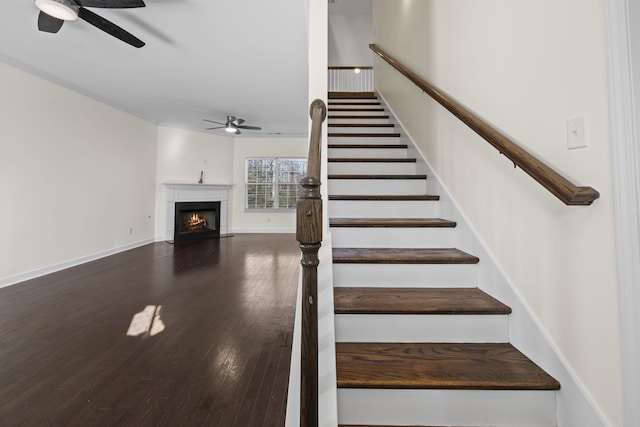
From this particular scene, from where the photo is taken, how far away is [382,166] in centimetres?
272

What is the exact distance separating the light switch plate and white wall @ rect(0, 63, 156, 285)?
5.13m

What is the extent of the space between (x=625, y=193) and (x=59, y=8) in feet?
11.2

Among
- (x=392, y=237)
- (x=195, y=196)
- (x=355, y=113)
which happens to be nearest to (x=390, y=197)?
(x=392, y=237)

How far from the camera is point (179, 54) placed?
345cm

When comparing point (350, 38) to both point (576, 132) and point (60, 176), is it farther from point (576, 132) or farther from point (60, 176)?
point (576, 132)

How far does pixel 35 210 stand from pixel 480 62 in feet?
16.8

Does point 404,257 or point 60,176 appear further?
point 60,176

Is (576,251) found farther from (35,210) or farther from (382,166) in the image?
(35,210)

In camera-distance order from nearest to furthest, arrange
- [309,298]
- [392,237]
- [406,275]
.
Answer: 1. [309,298]
2. [406,275]
3. [392,237]

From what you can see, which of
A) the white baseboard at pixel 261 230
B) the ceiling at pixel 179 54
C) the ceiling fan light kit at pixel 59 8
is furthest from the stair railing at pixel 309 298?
the white baseboard at pixel 261 230

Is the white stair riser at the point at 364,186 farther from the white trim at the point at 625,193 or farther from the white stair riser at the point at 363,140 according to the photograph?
the white trim at the point at 625,193

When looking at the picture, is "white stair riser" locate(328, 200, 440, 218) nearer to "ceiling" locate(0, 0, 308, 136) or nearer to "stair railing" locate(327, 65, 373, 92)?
"ceiling" locate(0, 0, 308, 136)

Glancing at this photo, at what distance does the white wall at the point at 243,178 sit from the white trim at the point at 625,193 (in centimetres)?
708

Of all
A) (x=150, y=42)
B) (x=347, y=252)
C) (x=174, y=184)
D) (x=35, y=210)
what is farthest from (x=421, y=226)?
(x=174, y=184)
